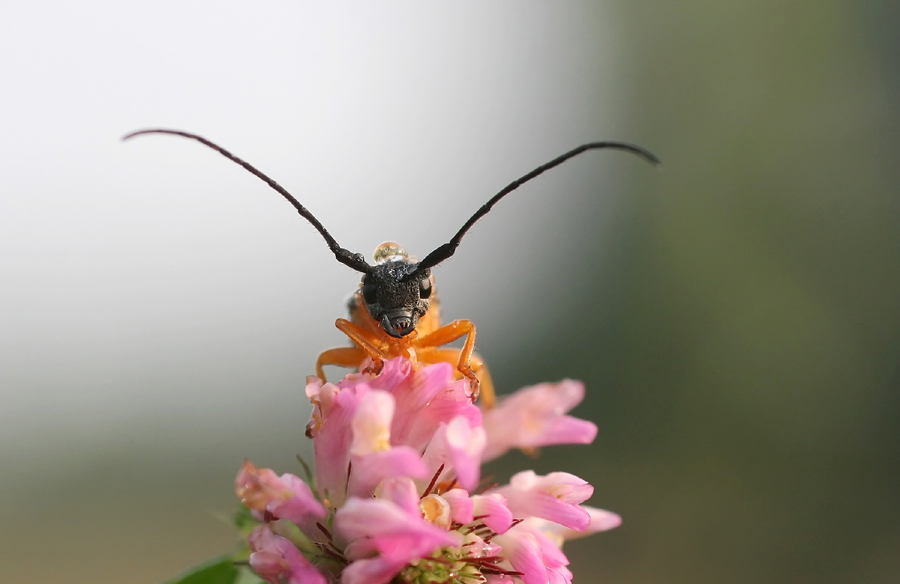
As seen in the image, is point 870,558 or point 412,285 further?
point 870,558

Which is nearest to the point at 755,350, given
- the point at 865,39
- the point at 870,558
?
the point at 870,558

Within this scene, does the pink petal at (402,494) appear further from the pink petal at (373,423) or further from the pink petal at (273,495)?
the pink petal at (273,495)

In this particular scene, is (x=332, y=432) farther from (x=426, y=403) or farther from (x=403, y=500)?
(x=403, y=500)

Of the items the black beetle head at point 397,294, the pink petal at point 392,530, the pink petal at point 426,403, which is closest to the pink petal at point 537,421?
the pink petal at point 426,403

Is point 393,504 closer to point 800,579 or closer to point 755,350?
point 800,579

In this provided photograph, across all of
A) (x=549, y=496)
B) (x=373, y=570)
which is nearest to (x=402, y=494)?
(x=373, y=570)

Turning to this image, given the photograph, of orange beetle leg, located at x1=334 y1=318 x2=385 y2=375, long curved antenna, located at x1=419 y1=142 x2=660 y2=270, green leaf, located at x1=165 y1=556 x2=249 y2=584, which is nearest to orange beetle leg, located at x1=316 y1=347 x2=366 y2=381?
orange beetle leg, located at x1=334 y1=318 x2=385 y2=375
